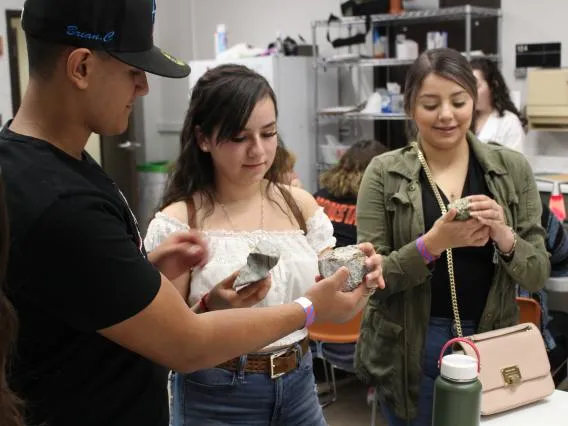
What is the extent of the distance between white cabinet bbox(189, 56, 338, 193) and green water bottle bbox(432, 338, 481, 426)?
394cm

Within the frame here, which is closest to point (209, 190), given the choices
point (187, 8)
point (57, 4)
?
point (57, 4)

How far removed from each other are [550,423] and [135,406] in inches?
36.9

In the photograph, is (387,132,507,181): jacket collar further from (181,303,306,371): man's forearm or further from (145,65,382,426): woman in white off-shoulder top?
(181,303,306,371): man's forearm

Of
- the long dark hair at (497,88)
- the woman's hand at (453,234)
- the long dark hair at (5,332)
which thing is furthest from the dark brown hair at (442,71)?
the long dark hair at (497,88)

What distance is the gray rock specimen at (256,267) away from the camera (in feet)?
4.88

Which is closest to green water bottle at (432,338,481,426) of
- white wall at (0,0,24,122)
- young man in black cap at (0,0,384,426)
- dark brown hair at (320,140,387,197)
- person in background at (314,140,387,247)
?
young man in black cap at (0,0,384,426)

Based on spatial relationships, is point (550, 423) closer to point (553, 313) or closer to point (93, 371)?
point (93, 371)

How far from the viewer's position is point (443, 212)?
190 cm

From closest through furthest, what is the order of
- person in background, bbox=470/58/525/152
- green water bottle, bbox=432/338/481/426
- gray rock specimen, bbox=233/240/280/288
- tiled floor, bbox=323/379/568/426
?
green water bottle, bbox=432/338/481/426 < gray rock specimen, bbox=233/240/280/288 < tiled floor, bbox=323/379/568/426 < person in background, bbox=470/58/525/152

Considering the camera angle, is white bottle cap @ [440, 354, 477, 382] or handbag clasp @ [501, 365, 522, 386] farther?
handbag clasp @ [501, 365, 522, 386]

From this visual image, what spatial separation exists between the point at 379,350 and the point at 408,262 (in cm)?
30

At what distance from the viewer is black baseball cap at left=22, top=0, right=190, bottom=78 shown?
3.62ft

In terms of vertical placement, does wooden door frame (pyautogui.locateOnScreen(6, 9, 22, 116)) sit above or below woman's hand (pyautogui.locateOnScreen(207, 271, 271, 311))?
above

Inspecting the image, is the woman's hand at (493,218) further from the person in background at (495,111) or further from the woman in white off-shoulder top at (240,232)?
the person in background at (495,111)
